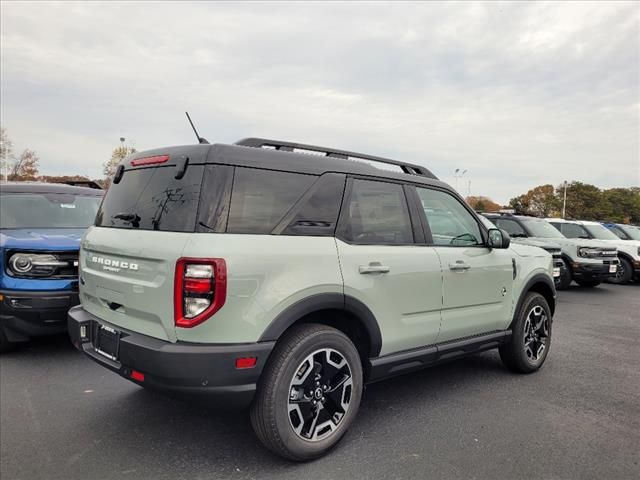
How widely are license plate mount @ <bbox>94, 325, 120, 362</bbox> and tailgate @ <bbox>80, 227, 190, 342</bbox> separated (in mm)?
60

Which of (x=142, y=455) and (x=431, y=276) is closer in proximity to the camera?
(x=142, y=455)

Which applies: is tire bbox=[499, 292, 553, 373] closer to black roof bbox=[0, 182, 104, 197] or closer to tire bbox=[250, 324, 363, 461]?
tire bbox=[250, 324, 363, 461]

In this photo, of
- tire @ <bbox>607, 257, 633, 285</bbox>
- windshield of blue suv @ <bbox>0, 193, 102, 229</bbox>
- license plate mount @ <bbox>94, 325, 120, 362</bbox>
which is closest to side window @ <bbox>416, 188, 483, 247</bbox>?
license plate mount @ <bbox>94, 325, 120, 362</bbox>

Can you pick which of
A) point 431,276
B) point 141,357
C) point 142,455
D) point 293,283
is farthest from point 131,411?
point 431,276

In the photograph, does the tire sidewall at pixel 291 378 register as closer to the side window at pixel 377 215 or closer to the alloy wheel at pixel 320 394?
the alloy wheel at pixel 320 394

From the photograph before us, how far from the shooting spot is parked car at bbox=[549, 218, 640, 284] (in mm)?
12891

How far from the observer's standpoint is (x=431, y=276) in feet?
11.3

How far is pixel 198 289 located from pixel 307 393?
3.19 feet

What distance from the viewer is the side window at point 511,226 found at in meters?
11.3

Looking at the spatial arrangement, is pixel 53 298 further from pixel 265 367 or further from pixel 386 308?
pixel 386 308

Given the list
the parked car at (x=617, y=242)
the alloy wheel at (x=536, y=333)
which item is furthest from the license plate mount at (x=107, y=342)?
the parked car at (x=617, y=242)

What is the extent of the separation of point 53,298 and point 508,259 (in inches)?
173

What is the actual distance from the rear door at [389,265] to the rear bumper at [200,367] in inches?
32.4

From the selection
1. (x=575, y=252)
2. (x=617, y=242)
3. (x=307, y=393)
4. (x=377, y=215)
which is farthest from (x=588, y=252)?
(x=307, y=393)
